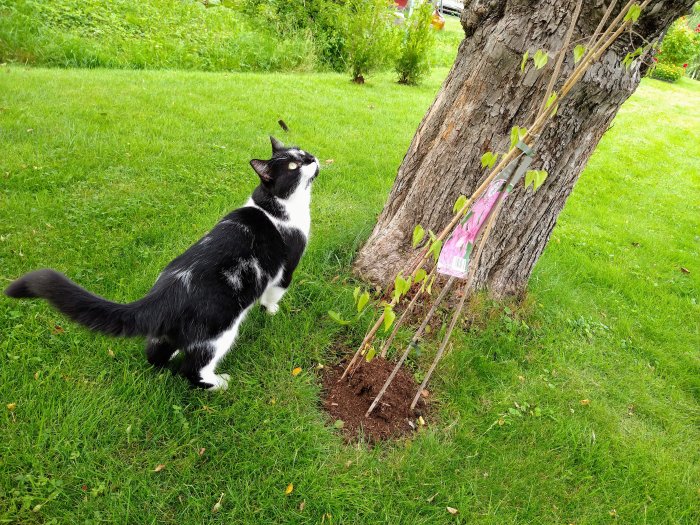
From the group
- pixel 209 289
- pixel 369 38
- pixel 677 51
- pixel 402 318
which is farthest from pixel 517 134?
pixel 677 51

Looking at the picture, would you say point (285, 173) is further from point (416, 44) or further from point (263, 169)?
point (416, 44)

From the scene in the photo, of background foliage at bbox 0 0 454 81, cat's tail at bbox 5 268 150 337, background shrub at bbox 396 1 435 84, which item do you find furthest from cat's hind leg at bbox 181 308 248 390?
background shrub at bbox 396 1 435 84

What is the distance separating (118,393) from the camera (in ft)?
6.85

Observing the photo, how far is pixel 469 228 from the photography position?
1.81 meters

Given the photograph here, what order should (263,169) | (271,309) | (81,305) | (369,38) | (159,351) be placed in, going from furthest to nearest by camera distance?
(369,38) → (271,309) → (263,169) → (159,351) → (81,305)

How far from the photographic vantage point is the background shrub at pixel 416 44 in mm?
9247

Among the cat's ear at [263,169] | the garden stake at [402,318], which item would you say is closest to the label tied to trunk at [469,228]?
the garden stake at [402,318]

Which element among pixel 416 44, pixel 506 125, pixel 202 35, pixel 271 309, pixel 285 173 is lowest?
pixel 271 309

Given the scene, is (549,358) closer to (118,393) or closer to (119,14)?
(118,393)

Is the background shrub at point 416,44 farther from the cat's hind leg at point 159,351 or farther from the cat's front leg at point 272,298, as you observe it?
the cat's hind leg at point 159,351

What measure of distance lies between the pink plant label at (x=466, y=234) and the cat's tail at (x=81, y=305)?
4.48 feet

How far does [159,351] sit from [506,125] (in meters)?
2.22

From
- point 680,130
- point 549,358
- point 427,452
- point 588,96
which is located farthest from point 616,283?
point 680,130

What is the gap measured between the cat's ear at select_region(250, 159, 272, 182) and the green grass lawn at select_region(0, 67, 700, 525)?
30.4 inches
